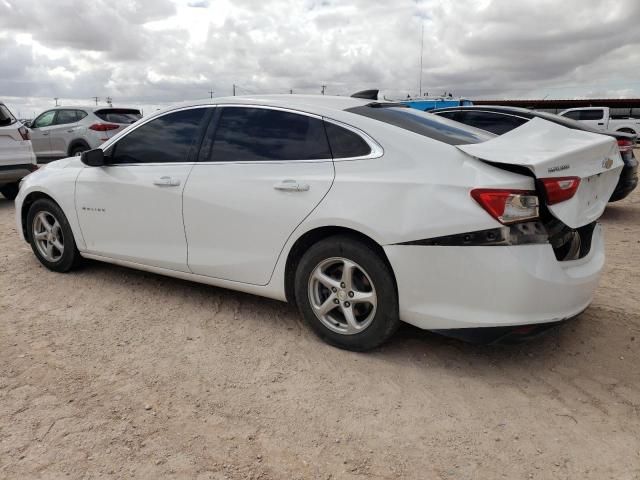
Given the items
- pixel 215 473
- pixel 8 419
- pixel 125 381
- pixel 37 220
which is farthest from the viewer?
pixel 37 220

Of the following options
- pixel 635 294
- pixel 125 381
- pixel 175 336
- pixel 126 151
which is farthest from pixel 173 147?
pixel 635 294

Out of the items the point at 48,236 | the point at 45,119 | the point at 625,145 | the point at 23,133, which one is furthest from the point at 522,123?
the point at 45,119

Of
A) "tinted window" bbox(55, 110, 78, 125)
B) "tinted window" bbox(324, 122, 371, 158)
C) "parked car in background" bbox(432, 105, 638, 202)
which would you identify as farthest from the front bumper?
"tinted window" bbox(55, 110, 78, 125)

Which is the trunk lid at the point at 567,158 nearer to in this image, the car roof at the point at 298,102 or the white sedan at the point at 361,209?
the white sedan at the point at 361,209

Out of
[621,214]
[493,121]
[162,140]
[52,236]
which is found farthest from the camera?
[621,214]

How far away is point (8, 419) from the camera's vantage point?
2523mm

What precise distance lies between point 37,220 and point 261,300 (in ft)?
7.58

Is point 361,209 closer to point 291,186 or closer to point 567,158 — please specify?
point 291,186

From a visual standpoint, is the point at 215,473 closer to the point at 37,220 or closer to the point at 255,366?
the point at 255,366

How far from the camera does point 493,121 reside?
24.9 feet

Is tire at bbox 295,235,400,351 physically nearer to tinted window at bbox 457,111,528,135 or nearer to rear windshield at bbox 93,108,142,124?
tinted window at bbox 457,111,528,135

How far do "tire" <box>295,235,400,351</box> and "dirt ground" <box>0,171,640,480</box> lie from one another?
16 centimetres

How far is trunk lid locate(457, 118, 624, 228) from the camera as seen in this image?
8.50 ft

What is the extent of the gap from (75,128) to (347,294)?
449 inches
